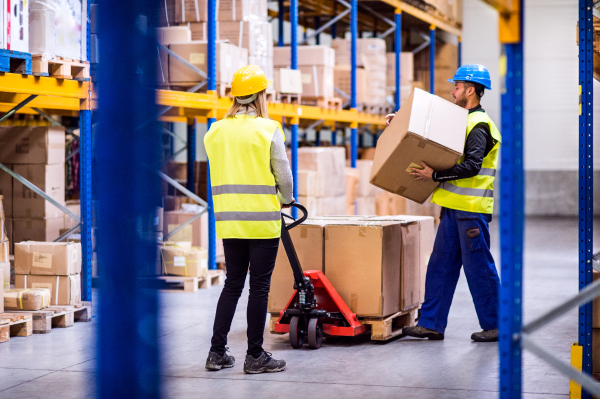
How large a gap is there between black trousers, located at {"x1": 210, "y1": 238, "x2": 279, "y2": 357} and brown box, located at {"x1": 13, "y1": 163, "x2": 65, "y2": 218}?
141 inches

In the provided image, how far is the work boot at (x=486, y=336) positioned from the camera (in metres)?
5.72

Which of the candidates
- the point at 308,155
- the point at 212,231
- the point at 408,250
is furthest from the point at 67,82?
the point at 308,155

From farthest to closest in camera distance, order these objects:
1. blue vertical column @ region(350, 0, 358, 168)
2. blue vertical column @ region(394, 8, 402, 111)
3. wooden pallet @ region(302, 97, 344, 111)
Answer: blue vertical column @ region(394, 8, 402, 111), blue vertical column @ region(350, 0, 358, 168), wooden pallet @ region(302, 97, 344, 111)

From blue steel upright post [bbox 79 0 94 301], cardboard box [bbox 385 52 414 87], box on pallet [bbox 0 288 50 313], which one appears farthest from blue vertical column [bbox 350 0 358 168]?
box on pallet [bbox 0 288 50 313]

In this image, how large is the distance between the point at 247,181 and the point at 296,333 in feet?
4.47

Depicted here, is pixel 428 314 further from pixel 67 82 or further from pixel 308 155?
pixel 308 155

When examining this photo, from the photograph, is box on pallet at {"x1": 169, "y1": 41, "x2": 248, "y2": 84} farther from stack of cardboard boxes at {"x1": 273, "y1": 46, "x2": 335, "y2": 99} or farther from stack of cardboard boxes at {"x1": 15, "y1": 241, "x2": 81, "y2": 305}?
stack of cardboard boxes at {"x1": 15, "y1": 241, "x2": 81, "y2": 305}

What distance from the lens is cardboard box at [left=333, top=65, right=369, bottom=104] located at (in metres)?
12.3

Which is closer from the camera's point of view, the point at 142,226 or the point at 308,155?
the point at 142,226

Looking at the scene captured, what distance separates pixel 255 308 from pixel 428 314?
162 centimetres

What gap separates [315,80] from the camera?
430 inches

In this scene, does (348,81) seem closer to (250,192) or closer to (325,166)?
(325,166)

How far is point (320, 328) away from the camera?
5543mm

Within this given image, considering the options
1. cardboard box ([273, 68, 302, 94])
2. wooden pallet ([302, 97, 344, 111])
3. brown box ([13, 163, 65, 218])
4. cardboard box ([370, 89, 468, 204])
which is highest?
cardboard box ([273, 68, 302, 94])
